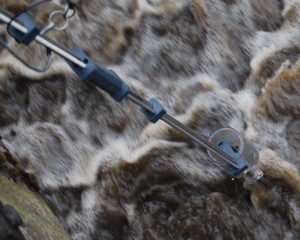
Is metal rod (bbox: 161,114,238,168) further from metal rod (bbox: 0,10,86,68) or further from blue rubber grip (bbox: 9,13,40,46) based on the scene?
blue rubber grip (bbox: 9,13,40,46)

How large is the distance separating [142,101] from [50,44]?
57 centimetres

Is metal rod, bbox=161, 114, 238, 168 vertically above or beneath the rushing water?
above

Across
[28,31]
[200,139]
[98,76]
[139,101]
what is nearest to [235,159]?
[200,139]

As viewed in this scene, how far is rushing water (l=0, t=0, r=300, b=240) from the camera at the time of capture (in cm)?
407

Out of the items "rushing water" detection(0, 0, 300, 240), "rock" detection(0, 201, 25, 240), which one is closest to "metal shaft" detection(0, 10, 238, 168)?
"rushing water" detection(0, 0, 300, 240)

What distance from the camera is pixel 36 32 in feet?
8.93

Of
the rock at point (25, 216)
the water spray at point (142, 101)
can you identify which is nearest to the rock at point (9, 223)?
the rock at point (25, 216)

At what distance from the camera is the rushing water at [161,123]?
4066mm

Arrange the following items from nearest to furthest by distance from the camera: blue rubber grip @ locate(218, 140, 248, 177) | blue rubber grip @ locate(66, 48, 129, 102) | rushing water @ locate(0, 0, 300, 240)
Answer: blue rubber grip @ locate(66, 48, 129, 102) < blue rubber grip @ locate(218, 140, 248, 177) < rushing water @ locate(0, 0, 300, 240)

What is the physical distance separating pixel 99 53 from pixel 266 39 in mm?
1260

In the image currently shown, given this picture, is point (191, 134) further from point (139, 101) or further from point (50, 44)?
point (50, 44)

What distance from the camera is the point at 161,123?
4.38m

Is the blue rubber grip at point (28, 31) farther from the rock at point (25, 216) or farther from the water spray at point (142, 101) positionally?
the rock at point (25, 216)

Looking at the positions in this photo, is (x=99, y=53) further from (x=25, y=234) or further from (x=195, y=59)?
(x=25, y=234)
